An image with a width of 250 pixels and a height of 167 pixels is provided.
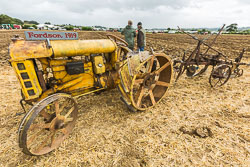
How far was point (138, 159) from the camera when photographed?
2096 mm

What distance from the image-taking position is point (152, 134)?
2.56 meters

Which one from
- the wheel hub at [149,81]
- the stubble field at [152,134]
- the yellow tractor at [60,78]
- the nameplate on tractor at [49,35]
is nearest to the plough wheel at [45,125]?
the yellow tractor at [60,78]

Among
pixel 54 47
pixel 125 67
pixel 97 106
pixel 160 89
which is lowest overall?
pixel 97 106

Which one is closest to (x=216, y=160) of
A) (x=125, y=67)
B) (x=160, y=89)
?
(x=160, y=89)

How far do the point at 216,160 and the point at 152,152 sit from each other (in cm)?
95

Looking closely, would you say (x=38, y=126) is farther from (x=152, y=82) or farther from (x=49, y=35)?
(x=152, y=82)

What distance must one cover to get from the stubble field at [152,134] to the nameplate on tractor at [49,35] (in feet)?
5.62

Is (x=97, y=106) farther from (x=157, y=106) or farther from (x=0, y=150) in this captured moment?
(x=0, y=150)

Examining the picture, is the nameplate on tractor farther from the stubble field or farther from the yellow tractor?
the stubble field

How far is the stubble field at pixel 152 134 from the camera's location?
2092mm

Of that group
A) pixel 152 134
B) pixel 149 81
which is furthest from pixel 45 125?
pixel 149 81

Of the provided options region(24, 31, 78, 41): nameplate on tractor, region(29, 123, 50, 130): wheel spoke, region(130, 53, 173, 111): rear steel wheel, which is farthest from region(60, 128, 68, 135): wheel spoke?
region(24, 31, 78, 41): nameplate on tractor

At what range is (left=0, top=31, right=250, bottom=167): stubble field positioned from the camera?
209 centimetres

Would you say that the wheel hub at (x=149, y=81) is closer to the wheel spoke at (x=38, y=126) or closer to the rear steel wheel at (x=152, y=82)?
the rear steel wheel at (x=152, y=82)
